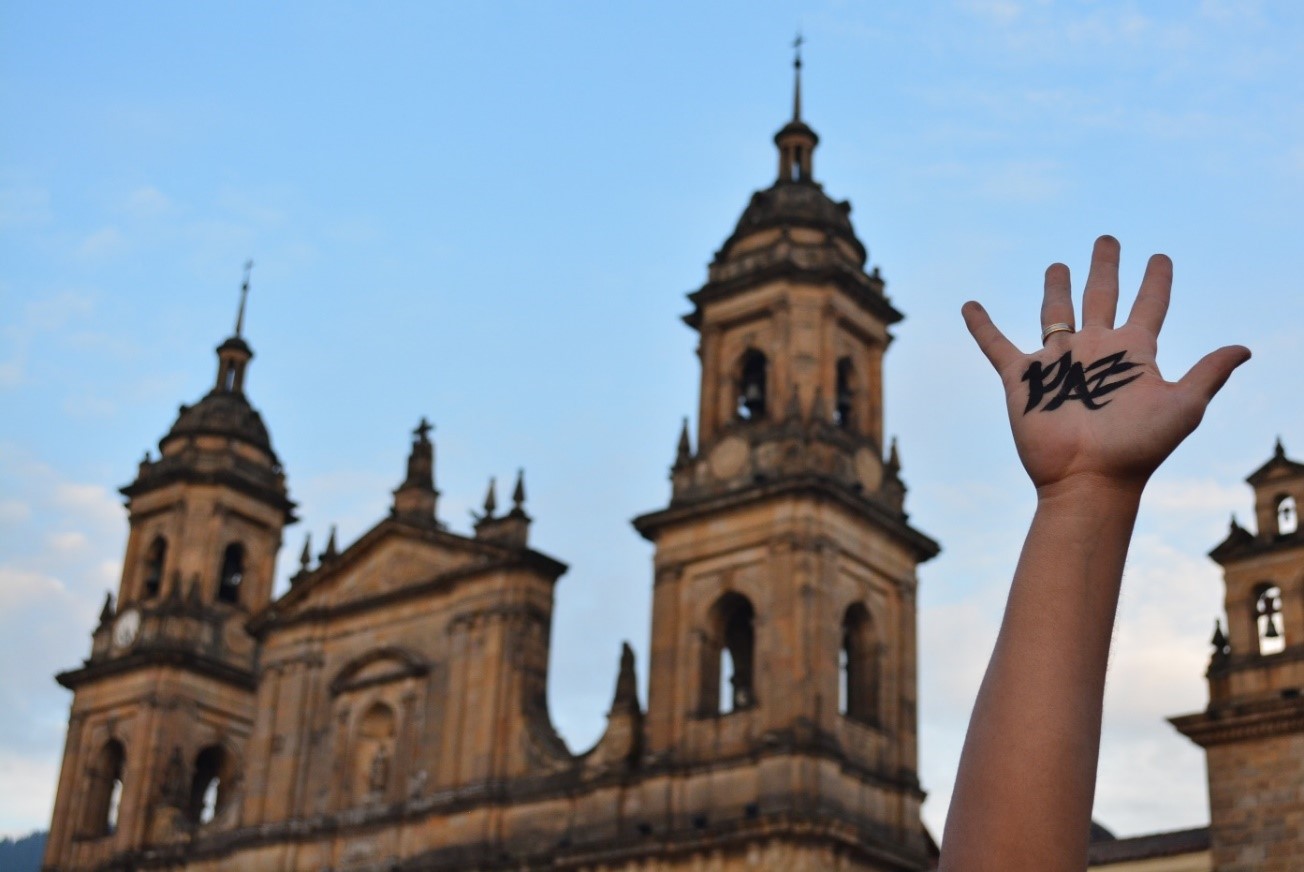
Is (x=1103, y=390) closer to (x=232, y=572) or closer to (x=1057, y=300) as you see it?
(x=1057, y=300)

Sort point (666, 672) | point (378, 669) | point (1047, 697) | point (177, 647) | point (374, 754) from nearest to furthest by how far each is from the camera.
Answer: point (1047, 697)
point (666, 672)
point (374, 754)
point (378, 669)
point (177, 647)

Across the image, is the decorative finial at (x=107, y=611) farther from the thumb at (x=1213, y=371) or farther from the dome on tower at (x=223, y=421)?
the thumb at (x=1213, y=371)

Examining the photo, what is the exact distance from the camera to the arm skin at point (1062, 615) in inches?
194

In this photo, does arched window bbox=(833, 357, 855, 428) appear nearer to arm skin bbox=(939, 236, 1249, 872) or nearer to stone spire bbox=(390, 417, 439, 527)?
stone spire bbox=(390, 417, 439, 527)

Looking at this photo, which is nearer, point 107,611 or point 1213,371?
point 1213,371

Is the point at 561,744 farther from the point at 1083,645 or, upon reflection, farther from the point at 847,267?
the point at 1083,645

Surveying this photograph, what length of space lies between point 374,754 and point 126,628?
9.13m

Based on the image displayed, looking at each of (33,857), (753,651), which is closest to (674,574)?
(753,651)

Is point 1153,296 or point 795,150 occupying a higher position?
point 795,150

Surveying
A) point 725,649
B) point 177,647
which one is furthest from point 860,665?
point 177,647

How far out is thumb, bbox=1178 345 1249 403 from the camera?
17.4ft

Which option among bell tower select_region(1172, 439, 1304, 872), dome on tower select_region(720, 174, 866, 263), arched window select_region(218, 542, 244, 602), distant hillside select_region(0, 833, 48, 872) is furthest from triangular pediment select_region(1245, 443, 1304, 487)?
distant hillside select_region(0, 833, 48, 872)

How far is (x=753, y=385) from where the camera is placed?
3181cm

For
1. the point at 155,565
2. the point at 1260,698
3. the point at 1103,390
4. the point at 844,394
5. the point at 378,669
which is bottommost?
the point at 1103,390
